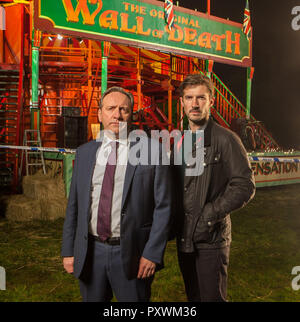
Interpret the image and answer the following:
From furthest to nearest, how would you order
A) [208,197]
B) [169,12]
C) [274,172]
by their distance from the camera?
[169,12] → [274,172] → [208,197]

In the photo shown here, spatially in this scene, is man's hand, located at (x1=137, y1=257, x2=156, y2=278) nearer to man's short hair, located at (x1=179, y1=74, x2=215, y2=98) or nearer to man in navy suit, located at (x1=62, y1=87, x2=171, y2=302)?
man in navy suit, located at (x1=62, y1=87, x2=171, y2=302)

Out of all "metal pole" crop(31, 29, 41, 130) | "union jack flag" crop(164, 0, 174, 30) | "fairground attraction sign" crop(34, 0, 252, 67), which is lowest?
"metal pole" crop(31, 29, 41, 130)

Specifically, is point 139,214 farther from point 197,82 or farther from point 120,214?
point 197,82

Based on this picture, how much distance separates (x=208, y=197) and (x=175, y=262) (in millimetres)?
2903

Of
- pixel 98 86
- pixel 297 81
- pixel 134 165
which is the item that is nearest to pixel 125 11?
pixel 98 86

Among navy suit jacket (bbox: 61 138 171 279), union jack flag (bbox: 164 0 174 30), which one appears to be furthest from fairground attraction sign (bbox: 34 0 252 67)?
navy suit jacket (bbox: 61 138 171 279)

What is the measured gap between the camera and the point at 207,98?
2.59 m

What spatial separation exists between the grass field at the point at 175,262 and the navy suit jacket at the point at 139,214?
180 centimetres

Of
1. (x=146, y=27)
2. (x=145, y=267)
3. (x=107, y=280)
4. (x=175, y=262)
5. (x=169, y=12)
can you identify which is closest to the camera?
(x=145, y=267)

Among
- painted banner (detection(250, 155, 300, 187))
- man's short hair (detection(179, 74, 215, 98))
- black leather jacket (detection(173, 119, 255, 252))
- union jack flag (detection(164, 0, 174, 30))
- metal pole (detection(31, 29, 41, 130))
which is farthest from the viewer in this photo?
union jack flag (detection(164, 0, 174, 30))

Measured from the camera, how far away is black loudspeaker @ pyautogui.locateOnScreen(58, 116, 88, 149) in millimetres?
10305

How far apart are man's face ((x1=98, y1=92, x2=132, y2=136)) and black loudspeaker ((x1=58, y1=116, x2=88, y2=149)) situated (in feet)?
26.9

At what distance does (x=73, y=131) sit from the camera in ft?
34.1

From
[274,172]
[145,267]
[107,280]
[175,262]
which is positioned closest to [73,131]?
[175,262]
